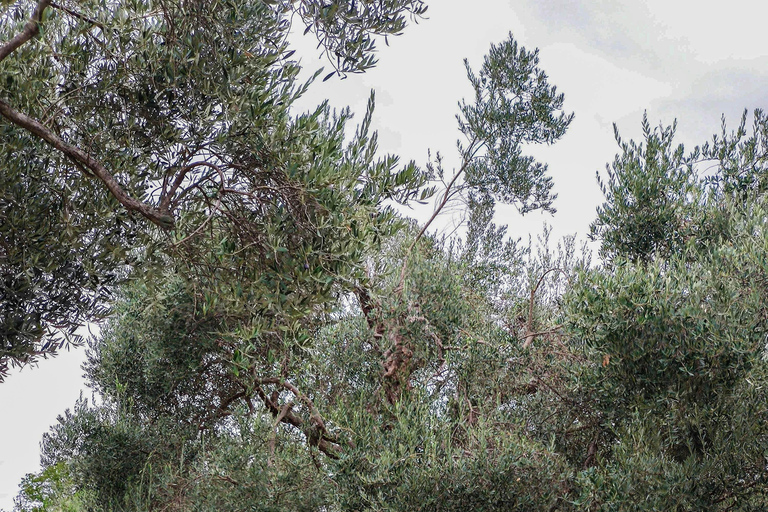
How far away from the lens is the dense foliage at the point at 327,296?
513cm

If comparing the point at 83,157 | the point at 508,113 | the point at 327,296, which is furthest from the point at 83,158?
the point at 508,113

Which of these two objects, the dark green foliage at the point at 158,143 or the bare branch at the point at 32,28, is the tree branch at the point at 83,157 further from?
the bare branch at the point at 32,28

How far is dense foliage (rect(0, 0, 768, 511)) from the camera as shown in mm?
5129

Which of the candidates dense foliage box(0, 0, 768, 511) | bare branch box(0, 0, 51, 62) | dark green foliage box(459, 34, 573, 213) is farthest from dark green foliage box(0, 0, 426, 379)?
dark green foliage box(459, 34, 573, 213)

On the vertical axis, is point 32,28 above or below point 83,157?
above

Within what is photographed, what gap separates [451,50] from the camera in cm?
1437

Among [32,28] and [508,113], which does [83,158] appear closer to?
[32,28]

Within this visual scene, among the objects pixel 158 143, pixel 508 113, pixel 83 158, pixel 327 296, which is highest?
pixel 508 113

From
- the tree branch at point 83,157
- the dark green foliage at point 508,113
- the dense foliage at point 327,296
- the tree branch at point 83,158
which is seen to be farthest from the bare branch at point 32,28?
the dark green foliage at point 508,113

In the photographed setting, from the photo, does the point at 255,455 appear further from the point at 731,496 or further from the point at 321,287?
the point at 731,496

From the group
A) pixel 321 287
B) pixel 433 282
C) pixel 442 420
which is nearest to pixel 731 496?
pixel 442 420

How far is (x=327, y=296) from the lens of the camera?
16.5 ft

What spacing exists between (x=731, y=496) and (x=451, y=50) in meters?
10.4

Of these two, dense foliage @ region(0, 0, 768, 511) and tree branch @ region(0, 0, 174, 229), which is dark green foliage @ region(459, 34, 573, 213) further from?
tree branch @ region(0, 0, 174, 229)
